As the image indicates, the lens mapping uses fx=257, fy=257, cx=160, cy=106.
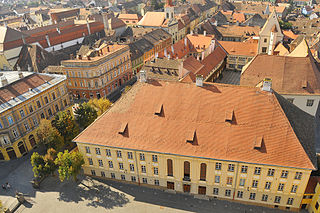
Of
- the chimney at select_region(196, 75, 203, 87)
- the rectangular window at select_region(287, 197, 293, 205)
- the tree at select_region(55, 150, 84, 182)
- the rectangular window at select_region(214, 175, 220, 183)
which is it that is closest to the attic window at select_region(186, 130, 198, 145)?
the rectangular window at select_region(214, 175, 220, 183)

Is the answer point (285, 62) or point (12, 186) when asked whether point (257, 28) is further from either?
point (12, 186)

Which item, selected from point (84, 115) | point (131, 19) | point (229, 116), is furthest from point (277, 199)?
point (131, 19)

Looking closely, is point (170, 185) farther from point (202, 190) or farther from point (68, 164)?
point (68, 164)

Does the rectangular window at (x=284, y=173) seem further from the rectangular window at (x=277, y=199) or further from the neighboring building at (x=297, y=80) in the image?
the neighboring building at (x=297, y=80)

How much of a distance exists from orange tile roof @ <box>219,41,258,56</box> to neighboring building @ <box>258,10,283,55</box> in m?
3.33

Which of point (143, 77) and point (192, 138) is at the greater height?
point (143, 77)

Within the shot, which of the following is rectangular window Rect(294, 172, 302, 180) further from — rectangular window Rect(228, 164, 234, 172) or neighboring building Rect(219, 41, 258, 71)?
neighboring building Rect(219, 41, 258, 71)

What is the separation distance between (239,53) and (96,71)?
55534mm

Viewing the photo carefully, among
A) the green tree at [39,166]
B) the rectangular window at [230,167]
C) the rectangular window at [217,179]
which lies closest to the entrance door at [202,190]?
the rectangular window at [217,179]

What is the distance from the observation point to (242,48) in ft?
331

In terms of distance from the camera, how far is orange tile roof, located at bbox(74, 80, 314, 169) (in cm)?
4022

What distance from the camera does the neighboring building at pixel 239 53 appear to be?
99.0 m

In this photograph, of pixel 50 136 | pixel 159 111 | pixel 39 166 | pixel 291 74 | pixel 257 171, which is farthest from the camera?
pixel 291 74

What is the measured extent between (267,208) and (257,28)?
4054 inches
